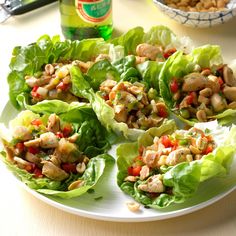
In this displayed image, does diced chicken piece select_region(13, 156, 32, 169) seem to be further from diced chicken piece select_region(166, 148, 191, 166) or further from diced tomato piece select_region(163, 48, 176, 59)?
diced tomato piece select_region(163, 48, 176, 59)

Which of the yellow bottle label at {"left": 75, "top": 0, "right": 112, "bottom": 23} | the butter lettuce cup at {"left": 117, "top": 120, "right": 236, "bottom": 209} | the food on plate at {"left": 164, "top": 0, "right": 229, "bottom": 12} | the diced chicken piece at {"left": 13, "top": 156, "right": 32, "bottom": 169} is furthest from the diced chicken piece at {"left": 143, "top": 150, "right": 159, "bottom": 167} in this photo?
the food on plate at {"left": 164, "top": 0, "right": 229, "bottom": 12}

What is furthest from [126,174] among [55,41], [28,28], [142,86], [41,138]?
[28,28]

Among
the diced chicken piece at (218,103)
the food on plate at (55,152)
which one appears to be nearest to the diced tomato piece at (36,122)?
the food on plate at (55,152)

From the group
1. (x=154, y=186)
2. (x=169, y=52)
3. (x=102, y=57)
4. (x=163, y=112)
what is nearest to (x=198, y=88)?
(x=163, y=112)

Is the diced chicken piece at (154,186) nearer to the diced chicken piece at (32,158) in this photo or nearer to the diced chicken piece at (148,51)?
the diced chicken piece at (32,158)

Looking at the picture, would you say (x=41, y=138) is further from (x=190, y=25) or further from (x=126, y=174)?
(x=190, y=25)

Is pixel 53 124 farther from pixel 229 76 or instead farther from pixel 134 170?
pixel 229 76
